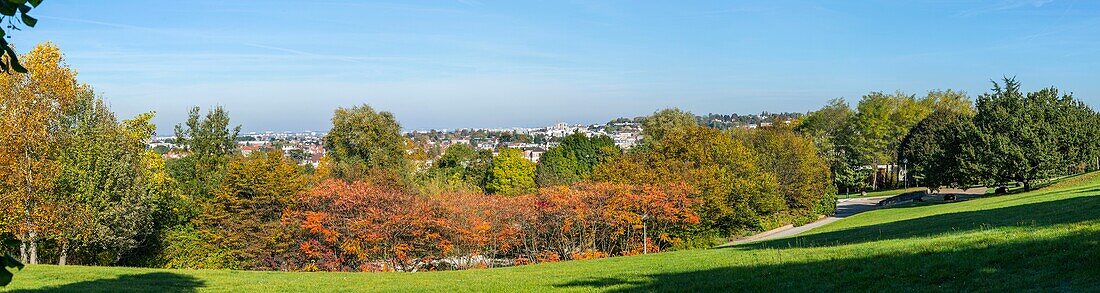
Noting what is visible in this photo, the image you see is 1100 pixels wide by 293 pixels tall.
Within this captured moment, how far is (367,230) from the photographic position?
30.7 metres

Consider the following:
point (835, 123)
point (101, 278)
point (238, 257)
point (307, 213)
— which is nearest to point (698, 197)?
point (307, 213)

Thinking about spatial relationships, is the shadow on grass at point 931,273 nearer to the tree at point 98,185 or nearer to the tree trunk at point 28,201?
the tree trunk at point 28,201

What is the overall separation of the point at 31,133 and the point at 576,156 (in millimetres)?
58594

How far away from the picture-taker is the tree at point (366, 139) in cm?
5403

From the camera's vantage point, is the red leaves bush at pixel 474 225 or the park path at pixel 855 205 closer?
the red leaves bush at pixel 474 225

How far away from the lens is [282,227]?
32000 mm

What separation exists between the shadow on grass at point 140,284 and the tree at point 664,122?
59833mm

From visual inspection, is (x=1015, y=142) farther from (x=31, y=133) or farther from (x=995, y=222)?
(x=31, y=133)

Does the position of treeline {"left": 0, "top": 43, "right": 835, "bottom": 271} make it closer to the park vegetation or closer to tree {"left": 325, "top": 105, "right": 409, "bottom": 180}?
the park vegetation

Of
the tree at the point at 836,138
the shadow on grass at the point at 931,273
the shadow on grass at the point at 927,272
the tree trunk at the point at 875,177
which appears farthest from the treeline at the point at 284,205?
the tree trunk at the point at 875,177

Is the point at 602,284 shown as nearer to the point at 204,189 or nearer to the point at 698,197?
the point at 698,197

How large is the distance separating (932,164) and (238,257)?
45973 millimetres

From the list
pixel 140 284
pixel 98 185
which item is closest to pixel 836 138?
pixel 98 185

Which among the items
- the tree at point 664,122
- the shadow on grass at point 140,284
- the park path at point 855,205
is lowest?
the park path at point 855,205
